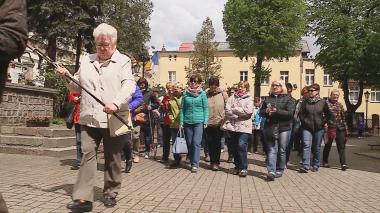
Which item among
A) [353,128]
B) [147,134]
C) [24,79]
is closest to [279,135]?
[147,134]

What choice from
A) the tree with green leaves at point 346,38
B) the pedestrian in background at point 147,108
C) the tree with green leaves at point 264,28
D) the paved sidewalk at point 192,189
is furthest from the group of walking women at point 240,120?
the tree with green leaves at point 346,38

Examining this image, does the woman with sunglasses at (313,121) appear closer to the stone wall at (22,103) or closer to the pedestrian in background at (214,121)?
the pedestrian in background at (214,121)

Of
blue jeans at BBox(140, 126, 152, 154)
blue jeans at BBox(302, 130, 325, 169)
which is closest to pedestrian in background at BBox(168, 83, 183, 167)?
blue jeans at BBox(140, 126, 152, 154)

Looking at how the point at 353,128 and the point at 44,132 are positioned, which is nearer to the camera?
the point at 44,132

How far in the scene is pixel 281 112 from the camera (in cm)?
921

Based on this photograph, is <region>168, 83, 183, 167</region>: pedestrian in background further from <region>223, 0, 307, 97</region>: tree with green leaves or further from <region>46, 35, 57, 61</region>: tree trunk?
<region>223, 0, 307, 97</region>: tree with green leaves

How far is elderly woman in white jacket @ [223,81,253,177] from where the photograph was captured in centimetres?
924

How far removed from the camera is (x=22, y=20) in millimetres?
2838

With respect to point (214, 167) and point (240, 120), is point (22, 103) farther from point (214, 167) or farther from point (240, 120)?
point (240, 120)

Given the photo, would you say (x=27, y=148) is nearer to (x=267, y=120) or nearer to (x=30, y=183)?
(x=30, y=183)

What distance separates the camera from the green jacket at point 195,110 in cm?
962

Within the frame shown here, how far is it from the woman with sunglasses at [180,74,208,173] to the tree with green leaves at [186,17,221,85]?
3433 centimetres

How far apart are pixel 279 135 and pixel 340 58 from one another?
29406 millimetres

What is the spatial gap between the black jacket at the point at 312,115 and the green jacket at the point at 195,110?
8.66ft
